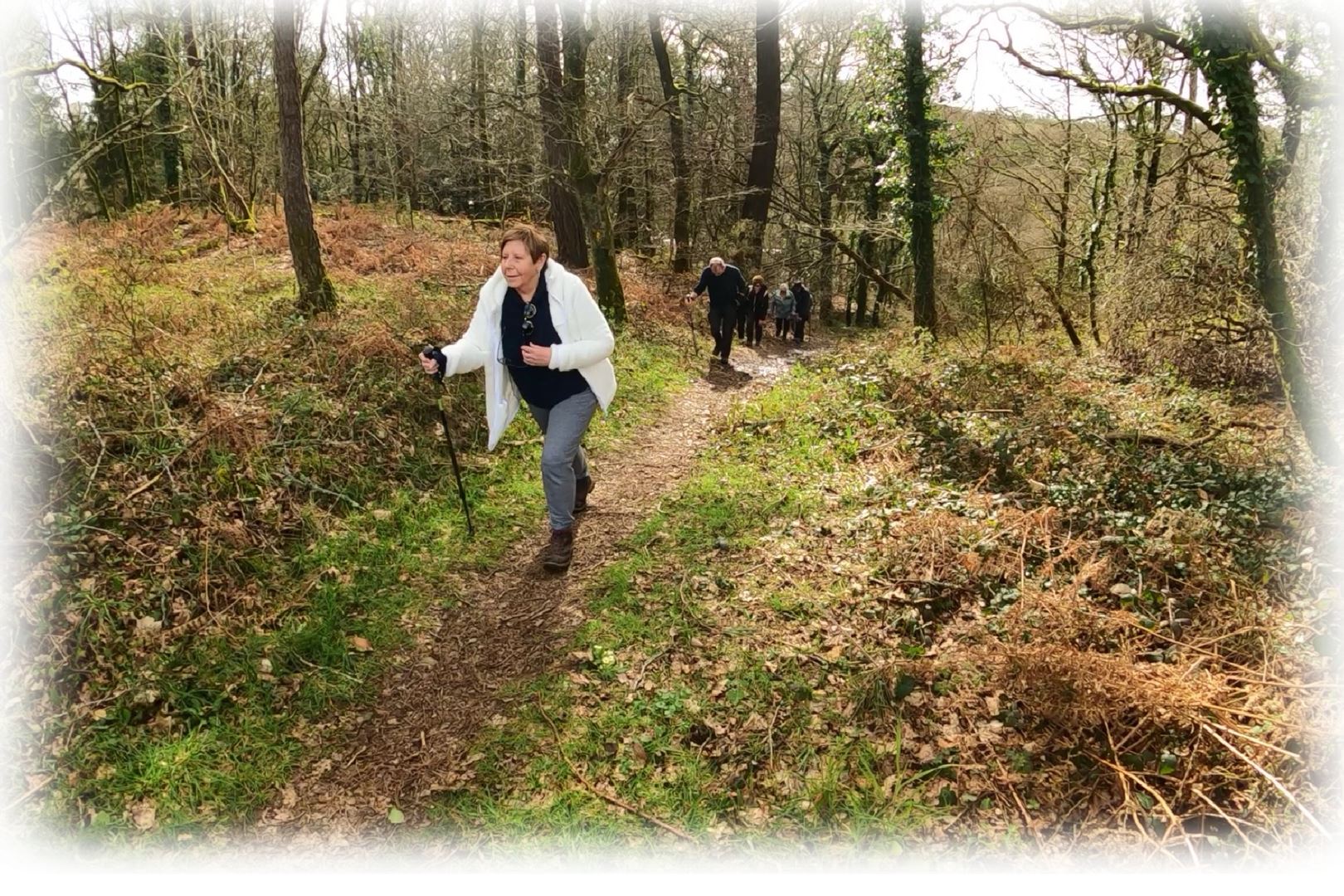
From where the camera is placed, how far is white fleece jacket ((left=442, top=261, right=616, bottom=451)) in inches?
189

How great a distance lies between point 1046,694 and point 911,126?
488 inches

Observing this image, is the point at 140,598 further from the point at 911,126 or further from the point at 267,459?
the point at 911,126

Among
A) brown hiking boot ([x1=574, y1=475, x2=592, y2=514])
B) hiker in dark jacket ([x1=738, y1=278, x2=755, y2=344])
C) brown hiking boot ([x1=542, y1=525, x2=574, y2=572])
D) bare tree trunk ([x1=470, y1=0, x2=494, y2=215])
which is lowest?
brown hiking boot ([x1=542, y1=525, x2=574, y2=572])

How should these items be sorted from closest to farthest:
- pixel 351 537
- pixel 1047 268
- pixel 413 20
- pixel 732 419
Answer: pixel 351 537
pixel 732 419
pixel 1047 268
pixel 413 20

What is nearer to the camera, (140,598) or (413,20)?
(140,598)

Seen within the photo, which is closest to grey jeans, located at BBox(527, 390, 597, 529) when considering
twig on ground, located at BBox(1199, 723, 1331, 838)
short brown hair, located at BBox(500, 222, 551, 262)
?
short brown hair, located at BBox(500, 222, 551, 262)

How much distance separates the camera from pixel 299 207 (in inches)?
350

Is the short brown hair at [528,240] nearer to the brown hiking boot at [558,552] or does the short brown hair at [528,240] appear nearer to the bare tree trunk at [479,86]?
the brown hiking boot at [558,552]

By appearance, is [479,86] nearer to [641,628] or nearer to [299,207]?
[299,207]

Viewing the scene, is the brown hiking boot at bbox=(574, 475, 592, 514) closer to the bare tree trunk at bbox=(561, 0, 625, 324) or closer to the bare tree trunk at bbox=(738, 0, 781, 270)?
the bare tree trunk at bbox=(561, 0, 625, 324)

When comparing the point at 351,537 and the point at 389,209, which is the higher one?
the point at 389,209

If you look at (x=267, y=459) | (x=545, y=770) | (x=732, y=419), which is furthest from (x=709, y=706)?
(x=732, y=419)

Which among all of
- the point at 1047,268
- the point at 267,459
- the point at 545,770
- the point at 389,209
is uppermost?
the point at 389,209

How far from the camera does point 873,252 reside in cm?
2669
